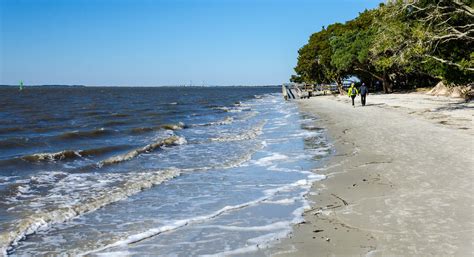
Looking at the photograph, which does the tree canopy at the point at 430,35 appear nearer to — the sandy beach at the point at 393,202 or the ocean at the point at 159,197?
the ocean at the point at 159,197

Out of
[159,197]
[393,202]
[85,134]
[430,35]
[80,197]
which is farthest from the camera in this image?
[85,134]

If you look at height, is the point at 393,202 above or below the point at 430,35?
below

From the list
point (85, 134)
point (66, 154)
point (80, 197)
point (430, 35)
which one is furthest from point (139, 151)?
point (430, 35)

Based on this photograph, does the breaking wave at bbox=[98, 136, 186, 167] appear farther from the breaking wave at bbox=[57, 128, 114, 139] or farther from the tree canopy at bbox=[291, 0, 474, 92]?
the tree canopy at bbox=[291, 0, 474, 92]

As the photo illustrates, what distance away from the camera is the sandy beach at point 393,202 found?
5270 millimetres

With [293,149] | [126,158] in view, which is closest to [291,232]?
[293,149]

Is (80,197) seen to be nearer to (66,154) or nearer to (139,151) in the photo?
(139,151)

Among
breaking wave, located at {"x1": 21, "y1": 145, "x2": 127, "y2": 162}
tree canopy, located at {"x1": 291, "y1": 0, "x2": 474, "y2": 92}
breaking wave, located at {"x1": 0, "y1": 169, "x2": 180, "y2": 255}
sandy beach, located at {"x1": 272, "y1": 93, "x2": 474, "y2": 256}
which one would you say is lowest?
breaking wave, located at {"x1": 21, "y1": 145, "x2": 127, "y2": 162}

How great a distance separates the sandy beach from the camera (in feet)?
17.3

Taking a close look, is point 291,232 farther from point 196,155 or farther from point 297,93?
point 297,93

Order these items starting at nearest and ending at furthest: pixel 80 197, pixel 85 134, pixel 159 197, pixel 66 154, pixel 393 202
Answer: pixel 393 202 < pixel 159 197 < pixel 80 197 < pixel 66 154 < pixel 85 134

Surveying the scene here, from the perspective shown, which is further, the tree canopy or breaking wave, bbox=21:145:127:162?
the tree canopy

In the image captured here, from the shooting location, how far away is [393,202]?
23.4 feet

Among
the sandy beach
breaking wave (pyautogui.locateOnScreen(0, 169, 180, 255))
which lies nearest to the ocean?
breaking wave (pyautogui.locateOnScreen(0, 169, 180, 255))
